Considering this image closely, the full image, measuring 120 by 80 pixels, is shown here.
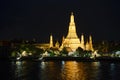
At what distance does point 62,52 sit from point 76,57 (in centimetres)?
1044

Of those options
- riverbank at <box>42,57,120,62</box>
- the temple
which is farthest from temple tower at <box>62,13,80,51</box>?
riverbank at <box>42,57,120,62</box>

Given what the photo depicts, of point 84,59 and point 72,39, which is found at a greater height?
point 72,39

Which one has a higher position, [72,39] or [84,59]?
[72,39]

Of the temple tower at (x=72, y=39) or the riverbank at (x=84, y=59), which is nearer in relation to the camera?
the riverbank at (x=84, y=59)

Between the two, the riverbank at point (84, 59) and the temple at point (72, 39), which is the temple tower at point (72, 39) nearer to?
the temple at point (72, 39)

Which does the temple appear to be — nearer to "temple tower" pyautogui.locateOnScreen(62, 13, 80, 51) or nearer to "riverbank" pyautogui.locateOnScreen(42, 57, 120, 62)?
"temple tower" pyautogui.locateOnScreen(62, 13, 80, 51)

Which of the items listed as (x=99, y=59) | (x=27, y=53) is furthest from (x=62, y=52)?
(x=99, y=59)

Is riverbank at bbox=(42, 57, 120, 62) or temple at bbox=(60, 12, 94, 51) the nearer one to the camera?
riverbank at bbox=(42, 57, 120, 62)

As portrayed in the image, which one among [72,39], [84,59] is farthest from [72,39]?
[84,59]

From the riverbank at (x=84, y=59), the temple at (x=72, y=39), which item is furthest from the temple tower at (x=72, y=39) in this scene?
the riverbank at (x=84, y=59)

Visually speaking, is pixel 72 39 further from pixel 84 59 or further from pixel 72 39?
pixel 84 59

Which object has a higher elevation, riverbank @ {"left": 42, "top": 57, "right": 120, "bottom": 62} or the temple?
the temple

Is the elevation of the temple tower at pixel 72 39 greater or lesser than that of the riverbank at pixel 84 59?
greater

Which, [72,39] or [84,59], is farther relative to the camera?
[72,39]
